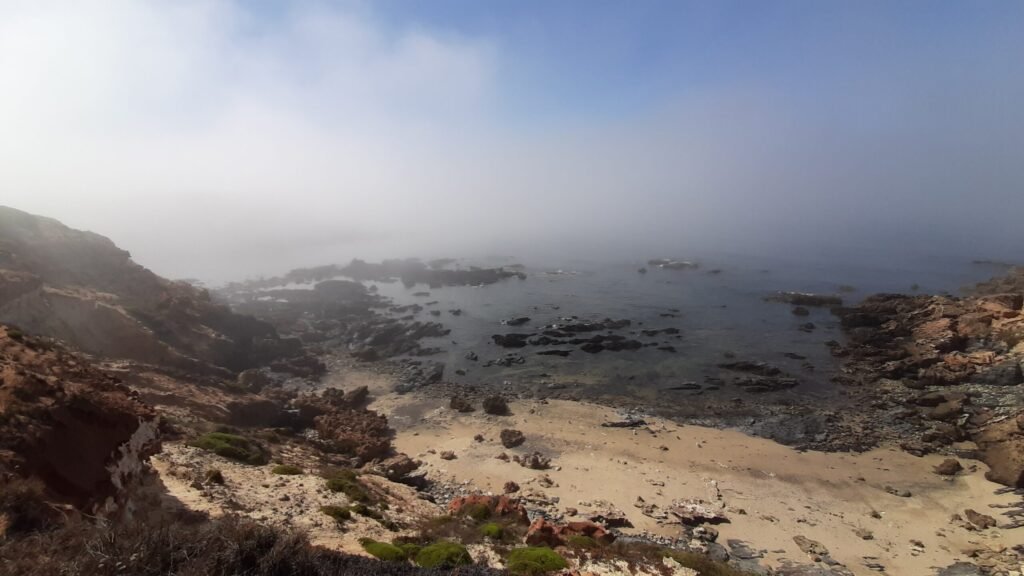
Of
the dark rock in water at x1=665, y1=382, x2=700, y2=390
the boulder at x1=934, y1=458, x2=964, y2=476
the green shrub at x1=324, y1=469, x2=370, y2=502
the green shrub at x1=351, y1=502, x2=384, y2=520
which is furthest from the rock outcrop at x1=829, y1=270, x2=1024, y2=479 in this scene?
the green shrub at x1=324, y1=469, x2=370, y2=502

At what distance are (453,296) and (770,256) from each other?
2768 inches

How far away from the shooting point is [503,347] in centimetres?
5253

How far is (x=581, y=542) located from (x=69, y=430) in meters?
15.3

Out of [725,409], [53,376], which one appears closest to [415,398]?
[725,409]

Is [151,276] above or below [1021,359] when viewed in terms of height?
above

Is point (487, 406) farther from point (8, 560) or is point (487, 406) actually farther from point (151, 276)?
point (151, 276)

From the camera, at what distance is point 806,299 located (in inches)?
2424

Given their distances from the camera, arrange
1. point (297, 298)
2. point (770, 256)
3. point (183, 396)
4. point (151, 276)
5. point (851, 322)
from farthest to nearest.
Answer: point (770, 256), point (297, 298), point (851, 322), point (151, 276), point (183, 396)

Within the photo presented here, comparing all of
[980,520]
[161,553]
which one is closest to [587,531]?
[161,553]

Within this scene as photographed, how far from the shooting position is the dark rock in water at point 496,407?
3600cm

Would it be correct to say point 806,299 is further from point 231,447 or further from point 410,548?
point 231,447

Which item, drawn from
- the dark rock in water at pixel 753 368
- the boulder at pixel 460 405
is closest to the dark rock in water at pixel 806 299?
the dark rock in water at pixel 753 368

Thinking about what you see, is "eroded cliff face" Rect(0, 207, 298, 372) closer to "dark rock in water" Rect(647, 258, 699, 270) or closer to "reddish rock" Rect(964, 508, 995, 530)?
"reddish rock" Rect(964, 508, 995, 530)

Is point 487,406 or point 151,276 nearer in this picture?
point 487,406
